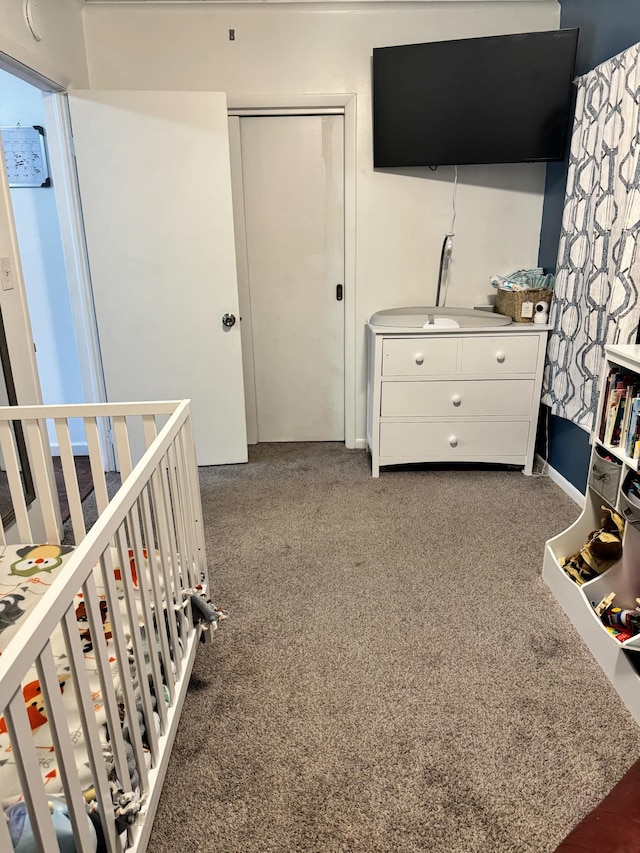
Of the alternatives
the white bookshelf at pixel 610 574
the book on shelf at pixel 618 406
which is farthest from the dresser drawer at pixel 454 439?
the book on shelf at pixel 618 406

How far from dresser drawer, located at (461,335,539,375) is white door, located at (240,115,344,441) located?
33.7 inches

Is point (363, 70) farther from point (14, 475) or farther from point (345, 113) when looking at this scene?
point (14, 475)

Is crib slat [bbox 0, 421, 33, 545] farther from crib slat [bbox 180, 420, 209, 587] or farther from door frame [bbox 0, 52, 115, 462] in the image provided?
door frame [bbox 0, 52, 115, 462]

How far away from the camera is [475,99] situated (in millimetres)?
2904

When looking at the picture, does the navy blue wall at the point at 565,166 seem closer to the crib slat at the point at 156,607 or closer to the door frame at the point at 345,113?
the door frame at the point at 345,113

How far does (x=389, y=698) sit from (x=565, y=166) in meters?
2.67

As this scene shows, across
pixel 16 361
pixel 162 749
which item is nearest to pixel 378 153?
pixel 16 361

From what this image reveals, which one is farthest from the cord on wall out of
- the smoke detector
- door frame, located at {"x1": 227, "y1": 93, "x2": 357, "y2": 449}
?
the smoke detector

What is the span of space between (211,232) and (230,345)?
1.95 feet

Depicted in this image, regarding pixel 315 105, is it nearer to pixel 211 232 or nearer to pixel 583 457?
pixel 211 232

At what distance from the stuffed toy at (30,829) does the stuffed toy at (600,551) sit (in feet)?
5.36

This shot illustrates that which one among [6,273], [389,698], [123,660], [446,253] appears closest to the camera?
[123,660]

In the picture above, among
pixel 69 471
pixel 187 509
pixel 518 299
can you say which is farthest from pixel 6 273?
pixel 518 299

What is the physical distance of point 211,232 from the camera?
3.07 metres
